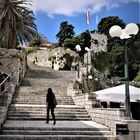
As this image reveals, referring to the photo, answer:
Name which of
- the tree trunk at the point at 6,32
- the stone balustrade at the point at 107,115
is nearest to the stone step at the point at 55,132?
the stone balustrade at the point at 107,115

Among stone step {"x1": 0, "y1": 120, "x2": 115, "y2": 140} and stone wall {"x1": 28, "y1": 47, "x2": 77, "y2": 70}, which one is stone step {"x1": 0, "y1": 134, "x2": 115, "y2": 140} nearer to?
stone step {"x1": 0, "y1": 120, "x2": 115, "y2": 140}

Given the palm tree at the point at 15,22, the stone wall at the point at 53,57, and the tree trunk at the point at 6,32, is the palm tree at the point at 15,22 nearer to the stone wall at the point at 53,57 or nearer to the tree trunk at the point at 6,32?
the tree trunk at the point at 6,32

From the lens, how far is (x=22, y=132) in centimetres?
1092

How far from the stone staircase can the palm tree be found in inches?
419

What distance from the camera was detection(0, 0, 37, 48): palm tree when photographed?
104ft

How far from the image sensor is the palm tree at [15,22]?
31.8m

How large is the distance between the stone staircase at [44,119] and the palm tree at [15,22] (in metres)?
10.6

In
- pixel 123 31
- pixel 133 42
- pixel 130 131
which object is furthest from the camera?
pixel 133 42

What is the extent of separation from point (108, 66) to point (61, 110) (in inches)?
1295

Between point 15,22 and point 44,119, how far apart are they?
66.8 feet

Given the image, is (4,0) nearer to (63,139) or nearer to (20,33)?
(20,33)

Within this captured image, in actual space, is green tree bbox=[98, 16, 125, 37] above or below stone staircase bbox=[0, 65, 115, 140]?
above

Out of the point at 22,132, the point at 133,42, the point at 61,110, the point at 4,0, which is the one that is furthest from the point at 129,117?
the point at 133,42

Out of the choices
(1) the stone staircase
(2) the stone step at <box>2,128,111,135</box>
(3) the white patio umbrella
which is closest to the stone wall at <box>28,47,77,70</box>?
(1) the stone staircase
